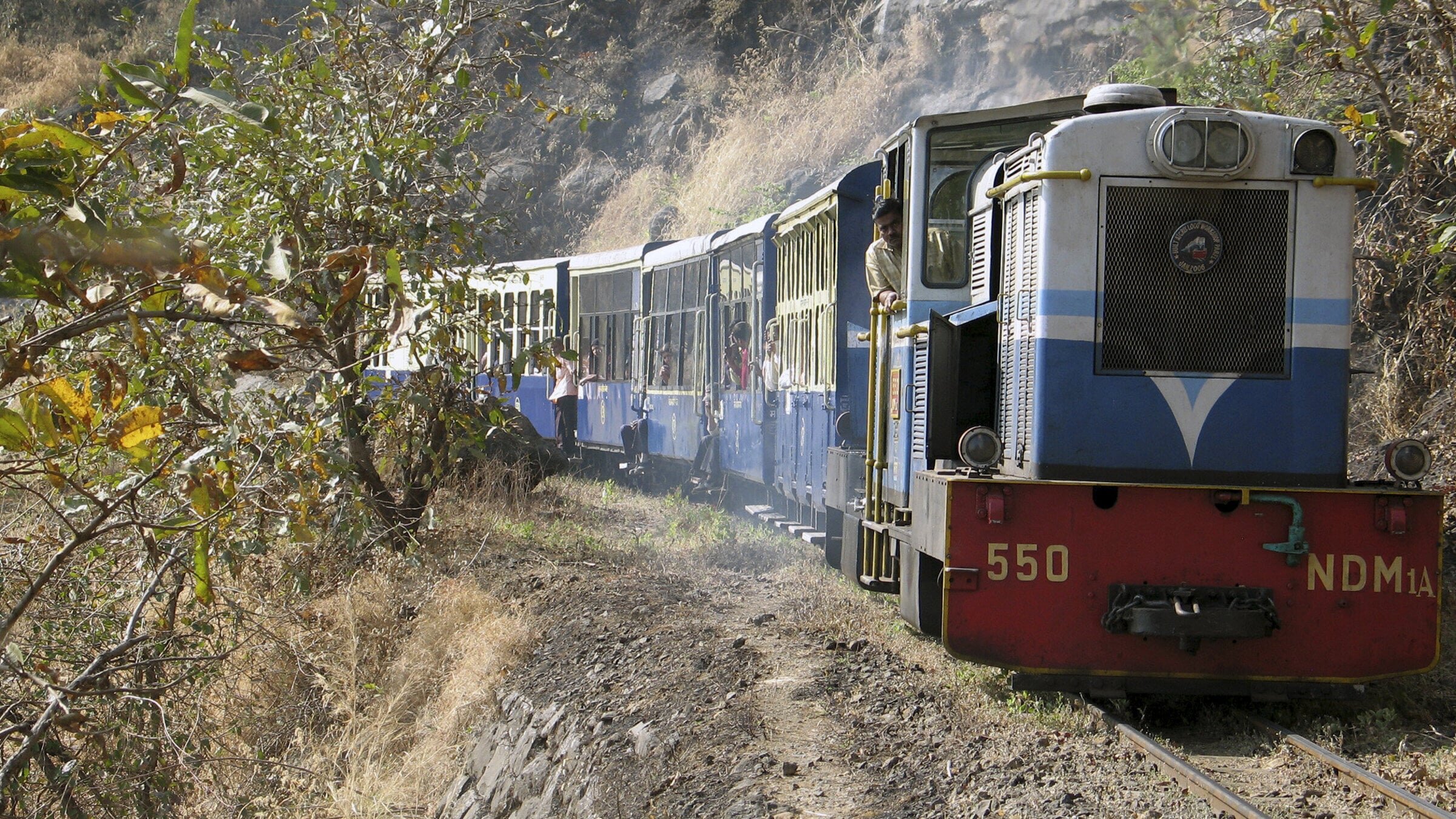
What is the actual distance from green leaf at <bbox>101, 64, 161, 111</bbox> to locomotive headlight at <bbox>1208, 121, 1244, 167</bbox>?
4.27 meters

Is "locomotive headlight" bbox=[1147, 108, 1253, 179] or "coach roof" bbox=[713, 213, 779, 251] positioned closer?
"locomotive headlight" bbox=[1147, 108, 1253, 179]

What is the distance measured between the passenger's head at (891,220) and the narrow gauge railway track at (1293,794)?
10.3 ft

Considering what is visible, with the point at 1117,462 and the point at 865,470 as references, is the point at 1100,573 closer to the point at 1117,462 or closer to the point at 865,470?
the point at 1117,462

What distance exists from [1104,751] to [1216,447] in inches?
57.6

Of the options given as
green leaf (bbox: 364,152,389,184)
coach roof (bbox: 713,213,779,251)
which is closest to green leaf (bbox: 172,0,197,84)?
green leaf (bbox: 364,152,389,184)

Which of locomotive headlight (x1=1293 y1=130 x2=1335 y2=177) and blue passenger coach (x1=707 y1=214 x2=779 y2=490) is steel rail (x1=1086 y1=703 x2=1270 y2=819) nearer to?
locomotive headlight (x1=1293 y1=130 x2=1335 y2=177)

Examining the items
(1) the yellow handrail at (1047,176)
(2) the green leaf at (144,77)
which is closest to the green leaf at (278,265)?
(2) the green leaf at (144,77)

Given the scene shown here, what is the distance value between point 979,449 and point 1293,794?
1.81 meters

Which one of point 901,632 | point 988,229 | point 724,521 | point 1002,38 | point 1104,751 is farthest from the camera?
point 1002,38

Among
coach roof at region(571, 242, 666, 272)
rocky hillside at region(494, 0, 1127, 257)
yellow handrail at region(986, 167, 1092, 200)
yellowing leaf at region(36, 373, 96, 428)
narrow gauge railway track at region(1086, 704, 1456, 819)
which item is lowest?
narrow gauge railway track at region(1086, 704, 1456, 819)

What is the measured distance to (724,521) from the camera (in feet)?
43.0

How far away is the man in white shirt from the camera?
59.3ft

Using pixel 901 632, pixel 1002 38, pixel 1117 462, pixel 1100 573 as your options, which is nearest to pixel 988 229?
pixel 1117 462

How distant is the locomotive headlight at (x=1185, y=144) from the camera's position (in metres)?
5.64
